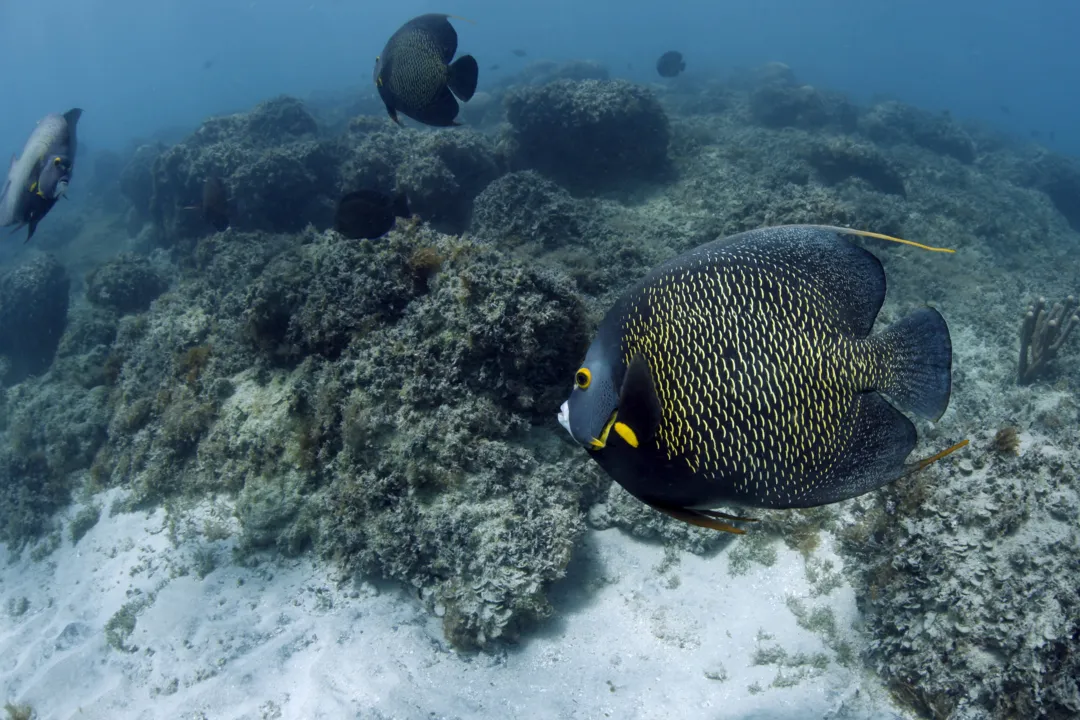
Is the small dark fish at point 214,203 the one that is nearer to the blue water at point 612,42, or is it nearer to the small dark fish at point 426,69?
the small dark fish at point 426,69

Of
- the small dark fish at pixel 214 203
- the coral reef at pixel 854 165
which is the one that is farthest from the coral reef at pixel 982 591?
the coral reef at pixel 854 165

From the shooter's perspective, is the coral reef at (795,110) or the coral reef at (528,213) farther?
the coral reef at (795,110)

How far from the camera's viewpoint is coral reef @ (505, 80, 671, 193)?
10695 millimetres

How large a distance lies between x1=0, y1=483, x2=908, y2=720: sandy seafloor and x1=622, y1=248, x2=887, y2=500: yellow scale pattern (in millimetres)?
2420

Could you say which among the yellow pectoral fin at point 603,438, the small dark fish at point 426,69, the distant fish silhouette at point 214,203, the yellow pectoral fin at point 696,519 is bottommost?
the distant fish silhouette at point 214,203

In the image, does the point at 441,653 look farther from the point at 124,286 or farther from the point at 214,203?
the point at 124,286

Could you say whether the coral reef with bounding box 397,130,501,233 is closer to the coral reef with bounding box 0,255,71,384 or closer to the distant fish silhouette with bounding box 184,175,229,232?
the distant fish silhouette with bounding box 184,175,229,232

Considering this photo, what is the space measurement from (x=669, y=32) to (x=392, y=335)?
319ft

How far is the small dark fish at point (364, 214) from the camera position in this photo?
16.4 feet

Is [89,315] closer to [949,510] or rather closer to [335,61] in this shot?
[949,510]

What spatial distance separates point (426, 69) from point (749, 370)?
366 centimetres

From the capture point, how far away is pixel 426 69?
3986mm

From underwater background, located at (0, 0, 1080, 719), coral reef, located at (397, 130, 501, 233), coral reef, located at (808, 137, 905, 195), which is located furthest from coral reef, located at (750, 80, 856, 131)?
coral reef, located at (397, 130, 501, 233)

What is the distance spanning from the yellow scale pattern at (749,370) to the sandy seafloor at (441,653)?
7.94 feet
